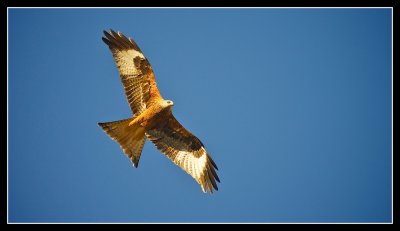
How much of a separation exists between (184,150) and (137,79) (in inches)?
64.5

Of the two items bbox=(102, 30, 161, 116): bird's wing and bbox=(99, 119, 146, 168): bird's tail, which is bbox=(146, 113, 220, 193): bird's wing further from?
bbox=(102, 30, 161, 116): bird's wing

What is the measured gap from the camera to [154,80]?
24.6 feet

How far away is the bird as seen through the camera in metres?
7.41

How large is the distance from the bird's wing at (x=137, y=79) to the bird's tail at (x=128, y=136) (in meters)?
0.32

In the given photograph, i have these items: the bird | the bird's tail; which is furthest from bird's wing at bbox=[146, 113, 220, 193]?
the bird's tail

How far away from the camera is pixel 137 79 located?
7.56 metres

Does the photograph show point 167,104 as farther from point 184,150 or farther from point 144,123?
point 184,150

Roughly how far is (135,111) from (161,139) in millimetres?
755

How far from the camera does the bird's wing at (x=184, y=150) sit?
7664 millimetres

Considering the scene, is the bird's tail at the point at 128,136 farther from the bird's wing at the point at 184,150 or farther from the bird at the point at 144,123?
the bird's wing at the point at 184,150

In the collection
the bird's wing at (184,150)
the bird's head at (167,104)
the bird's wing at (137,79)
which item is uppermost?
the bird's wing at (137,79)

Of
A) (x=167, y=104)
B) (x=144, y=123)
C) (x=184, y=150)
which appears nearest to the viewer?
(x=167, y=104)

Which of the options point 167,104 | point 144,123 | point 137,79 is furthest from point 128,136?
point 137,79

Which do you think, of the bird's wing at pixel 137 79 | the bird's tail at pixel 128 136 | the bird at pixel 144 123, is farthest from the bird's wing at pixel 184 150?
the bird's wing at pixel 137 79
